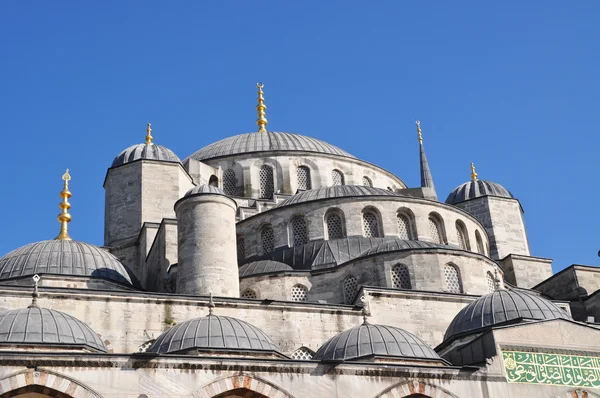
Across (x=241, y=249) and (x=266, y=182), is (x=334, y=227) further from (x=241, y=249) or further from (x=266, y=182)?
(x=266, y=182)

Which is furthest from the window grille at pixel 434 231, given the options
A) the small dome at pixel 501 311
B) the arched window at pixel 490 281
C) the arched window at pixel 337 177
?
the arched window at pixel 337 177

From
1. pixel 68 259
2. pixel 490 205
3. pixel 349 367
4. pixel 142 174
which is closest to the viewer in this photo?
pixel 349 367

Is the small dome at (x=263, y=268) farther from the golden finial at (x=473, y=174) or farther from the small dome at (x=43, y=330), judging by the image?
the golden finial at (x=473, y=174)

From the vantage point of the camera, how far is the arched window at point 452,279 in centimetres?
2256

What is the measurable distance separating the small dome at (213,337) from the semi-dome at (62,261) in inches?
220

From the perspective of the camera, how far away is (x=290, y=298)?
2270cm

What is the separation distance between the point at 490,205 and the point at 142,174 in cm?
1289

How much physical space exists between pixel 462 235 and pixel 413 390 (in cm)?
1037

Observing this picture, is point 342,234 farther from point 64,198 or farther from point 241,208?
point 64,198

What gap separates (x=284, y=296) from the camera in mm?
22594

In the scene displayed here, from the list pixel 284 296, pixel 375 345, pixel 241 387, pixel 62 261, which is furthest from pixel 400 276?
pixel 62 261

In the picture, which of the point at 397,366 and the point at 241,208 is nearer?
the point at 397,366

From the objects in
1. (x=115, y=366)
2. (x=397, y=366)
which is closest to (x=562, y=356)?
(x=397, y=366)

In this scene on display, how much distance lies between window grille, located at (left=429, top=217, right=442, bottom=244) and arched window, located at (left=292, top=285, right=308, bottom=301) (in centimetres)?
431
